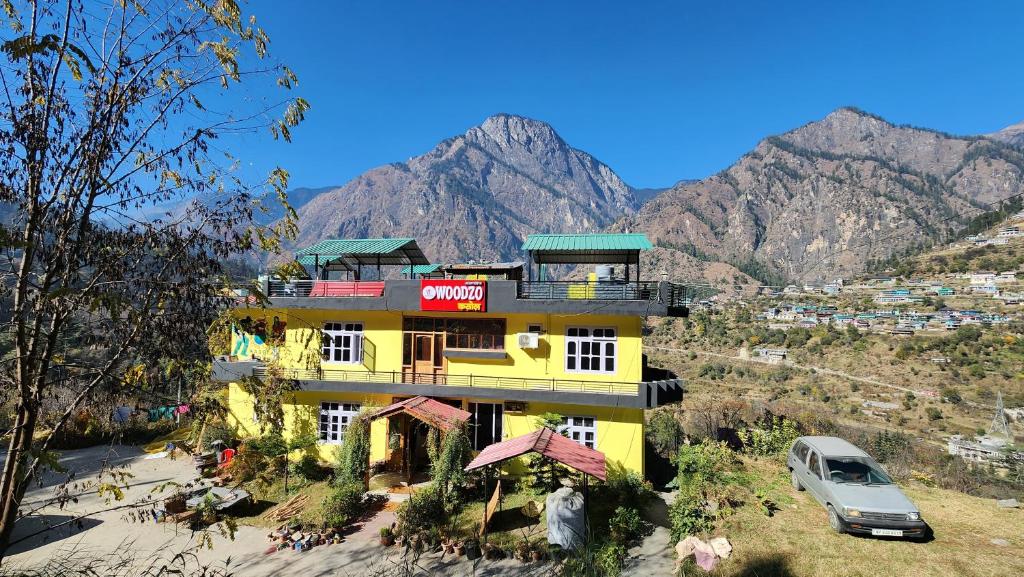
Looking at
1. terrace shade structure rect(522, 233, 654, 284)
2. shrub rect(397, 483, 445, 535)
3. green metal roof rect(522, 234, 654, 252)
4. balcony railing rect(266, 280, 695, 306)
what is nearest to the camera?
shrub rect(397, 483, 445, 535)

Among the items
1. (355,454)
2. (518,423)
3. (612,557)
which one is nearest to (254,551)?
(355,454)

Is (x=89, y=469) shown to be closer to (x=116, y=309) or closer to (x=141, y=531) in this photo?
(x=141, y=531)

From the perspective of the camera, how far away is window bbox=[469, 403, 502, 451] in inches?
663

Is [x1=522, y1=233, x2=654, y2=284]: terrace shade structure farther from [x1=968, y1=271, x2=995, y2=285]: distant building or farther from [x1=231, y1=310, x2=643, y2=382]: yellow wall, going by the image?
[x1=968, y1=271, x2=995, y2=285]: distant building

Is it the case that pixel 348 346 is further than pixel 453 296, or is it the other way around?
pixel 348 346

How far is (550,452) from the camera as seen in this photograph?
11602 millimetres

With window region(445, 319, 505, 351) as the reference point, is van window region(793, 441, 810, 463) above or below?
below

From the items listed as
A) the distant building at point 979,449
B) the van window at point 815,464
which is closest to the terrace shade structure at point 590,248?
the van window at point 815,464

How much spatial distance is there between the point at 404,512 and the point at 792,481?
37.6 feet

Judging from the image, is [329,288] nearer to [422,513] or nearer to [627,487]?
[422,513]

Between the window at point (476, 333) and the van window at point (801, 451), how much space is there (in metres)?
9.74

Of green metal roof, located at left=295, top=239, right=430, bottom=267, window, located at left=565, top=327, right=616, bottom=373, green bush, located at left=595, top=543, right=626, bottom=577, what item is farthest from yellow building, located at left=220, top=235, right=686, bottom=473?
green bush, located at left=595, top=543, right=626, bottom=577

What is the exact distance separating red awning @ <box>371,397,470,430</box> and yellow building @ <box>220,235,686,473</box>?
2.39 ft

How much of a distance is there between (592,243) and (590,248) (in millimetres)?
250
